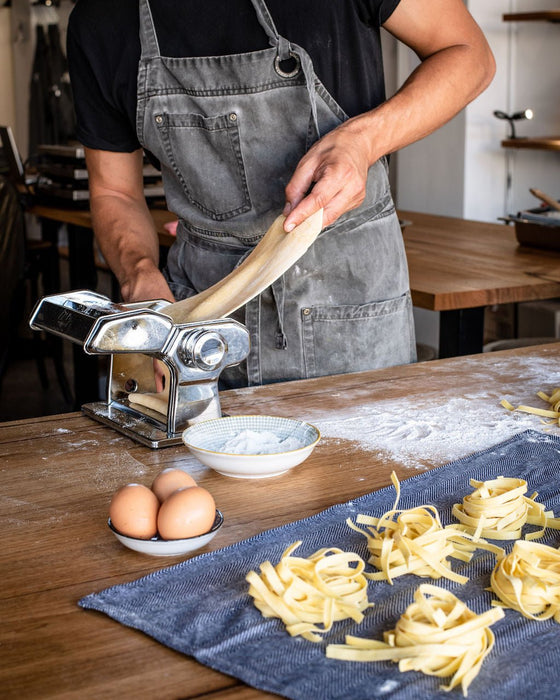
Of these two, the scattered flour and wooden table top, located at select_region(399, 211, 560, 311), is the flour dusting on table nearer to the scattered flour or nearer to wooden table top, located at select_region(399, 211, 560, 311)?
the scattered flour

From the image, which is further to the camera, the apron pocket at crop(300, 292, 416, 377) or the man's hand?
the apron pocket at crop(300, 292, 416, 377)

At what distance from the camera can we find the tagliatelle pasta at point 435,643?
0.73 m

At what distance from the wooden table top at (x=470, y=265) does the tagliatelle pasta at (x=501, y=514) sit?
1358mm

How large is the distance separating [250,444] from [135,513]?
0.91ft

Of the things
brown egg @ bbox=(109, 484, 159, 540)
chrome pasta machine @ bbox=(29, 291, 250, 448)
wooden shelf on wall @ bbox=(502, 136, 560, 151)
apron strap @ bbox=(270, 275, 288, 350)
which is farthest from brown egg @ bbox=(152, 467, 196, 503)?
wooden shelf on wall @ bbox=(502, 136, 560, 151)

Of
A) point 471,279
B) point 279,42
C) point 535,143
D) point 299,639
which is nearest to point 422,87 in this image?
point 279,42

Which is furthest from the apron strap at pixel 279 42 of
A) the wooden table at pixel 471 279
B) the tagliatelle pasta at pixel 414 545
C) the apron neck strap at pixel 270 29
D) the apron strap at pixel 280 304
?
the tagliatelle pasta at pixel 414 545

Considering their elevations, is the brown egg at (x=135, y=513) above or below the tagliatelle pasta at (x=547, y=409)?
above

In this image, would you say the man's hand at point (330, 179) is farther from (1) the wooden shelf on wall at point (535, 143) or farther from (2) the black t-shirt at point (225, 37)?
(1) the wooden shelf on wall at point (535, 143)

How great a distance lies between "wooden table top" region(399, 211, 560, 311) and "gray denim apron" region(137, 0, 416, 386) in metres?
0.56

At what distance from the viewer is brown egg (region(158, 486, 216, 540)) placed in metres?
0.95

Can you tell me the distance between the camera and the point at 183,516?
946mm

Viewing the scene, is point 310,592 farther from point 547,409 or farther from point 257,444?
point 547,409

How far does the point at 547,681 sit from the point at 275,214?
1178mm
